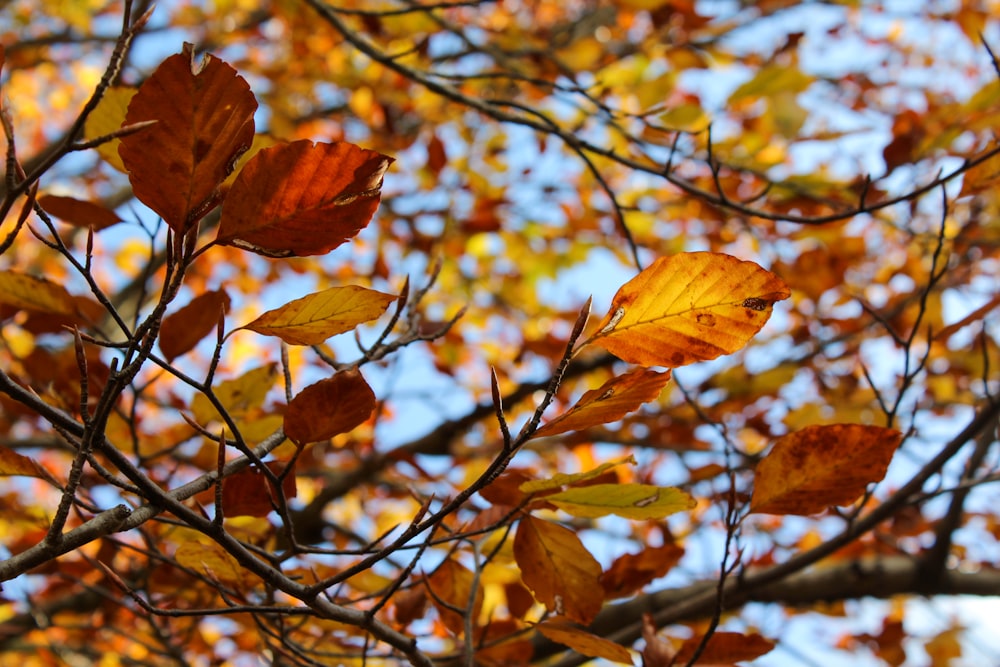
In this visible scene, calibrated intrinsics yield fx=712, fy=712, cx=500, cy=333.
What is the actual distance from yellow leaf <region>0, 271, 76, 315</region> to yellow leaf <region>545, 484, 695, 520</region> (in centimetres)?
49

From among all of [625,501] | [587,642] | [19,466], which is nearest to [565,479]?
[625,501]

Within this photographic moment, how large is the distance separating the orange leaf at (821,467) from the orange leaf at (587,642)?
15 cm

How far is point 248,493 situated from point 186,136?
1.07 feet

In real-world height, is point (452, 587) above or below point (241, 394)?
below

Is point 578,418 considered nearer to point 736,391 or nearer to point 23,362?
point 23,362

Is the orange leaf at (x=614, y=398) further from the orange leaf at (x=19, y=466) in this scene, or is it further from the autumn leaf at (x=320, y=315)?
the orange leaf at (x=19, y=466)

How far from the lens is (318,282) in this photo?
111 inches

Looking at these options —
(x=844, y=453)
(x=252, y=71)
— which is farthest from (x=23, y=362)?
(x=252, y=71)

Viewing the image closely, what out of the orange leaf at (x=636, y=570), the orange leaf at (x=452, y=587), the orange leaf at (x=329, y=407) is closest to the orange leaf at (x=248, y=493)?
the orange leaf at (x=329, y=407)

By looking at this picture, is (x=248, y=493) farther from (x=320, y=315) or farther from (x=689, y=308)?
(x=689, y=308)

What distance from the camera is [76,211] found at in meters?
0.64

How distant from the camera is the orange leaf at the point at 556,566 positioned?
598mm

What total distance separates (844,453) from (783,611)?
1.53 metres

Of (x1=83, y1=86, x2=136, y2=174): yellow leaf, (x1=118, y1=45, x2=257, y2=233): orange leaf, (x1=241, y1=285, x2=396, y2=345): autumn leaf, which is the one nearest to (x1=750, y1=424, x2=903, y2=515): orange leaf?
(x1=241, y1=285, x2=396, y2=345): autumn leaf
